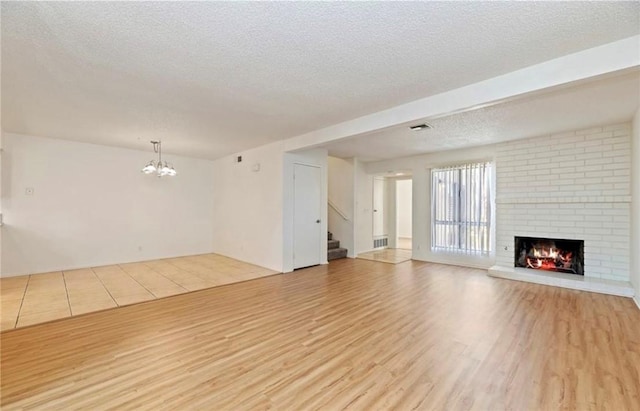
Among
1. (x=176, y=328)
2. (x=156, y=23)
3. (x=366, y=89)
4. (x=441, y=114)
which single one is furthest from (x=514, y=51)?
(x=176, y=328)

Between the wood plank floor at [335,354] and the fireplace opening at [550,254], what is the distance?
3.63 feet

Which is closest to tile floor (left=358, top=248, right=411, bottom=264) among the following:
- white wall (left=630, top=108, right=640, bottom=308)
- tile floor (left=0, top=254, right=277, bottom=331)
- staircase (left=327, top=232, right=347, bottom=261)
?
staircase (left=327, top=232, right=347, bottom=261)

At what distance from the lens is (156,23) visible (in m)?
A: 2.00

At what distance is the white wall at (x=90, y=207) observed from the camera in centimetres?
524

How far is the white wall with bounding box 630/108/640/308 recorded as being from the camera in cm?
369

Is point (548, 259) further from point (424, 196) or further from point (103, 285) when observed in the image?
point (103, 285)

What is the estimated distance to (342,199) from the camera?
770 cm

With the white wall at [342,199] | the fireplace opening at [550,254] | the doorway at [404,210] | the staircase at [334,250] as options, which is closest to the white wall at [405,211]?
the doorway at [404,210]

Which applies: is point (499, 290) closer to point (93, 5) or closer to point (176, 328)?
point (176, 328)

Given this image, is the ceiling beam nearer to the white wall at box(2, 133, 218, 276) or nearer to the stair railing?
the stair railing

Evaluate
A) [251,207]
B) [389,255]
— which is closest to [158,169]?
[251,207]

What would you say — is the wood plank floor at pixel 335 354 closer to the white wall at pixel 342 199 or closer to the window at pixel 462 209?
the window at pixel 462 209

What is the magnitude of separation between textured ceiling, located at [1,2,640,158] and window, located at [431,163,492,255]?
366cm

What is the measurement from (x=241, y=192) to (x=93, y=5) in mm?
5055
